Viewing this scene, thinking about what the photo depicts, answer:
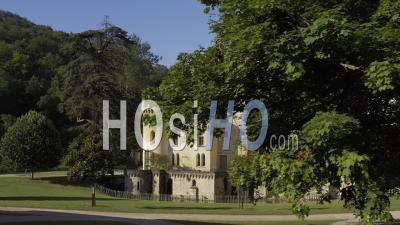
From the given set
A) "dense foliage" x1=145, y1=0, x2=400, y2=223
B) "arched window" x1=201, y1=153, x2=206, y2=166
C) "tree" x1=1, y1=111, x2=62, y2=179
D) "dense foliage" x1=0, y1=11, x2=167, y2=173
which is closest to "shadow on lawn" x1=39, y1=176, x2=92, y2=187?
"tree" x1=1, y1=111, x2=62, y2=179

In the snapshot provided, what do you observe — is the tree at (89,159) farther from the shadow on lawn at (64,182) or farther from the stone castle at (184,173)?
the stone castle at (184,173)

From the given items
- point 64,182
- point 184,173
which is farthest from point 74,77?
point 184,173

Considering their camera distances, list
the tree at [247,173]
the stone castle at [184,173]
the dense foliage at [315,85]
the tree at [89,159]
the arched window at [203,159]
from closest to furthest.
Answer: the dense foliage at [315,85], the tree at [247,173], the tree at [89,159], the stone castle at [184,173], the arched window at [203,159]

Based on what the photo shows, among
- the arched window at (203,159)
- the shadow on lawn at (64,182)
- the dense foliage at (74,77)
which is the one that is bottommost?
the shadow on lawn at (64,182)

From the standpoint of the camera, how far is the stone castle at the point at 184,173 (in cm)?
6400

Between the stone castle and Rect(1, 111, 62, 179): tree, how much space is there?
9.74 metres

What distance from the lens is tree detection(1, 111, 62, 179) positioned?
213ft

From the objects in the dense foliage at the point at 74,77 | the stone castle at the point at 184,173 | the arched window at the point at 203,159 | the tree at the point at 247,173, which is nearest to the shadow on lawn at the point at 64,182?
the dense foliage at the point at 74,77

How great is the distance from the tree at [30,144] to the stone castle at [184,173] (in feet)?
32.0

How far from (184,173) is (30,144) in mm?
17924

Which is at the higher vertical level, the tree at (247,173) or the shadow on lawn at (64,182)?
the tree at (247,173)

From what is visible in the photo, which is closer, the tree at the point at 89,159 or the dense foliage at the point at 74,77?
the tree at the point at 89,159

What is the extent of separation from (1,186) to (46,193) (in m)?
5.97

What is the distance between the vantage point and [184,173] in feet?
217
